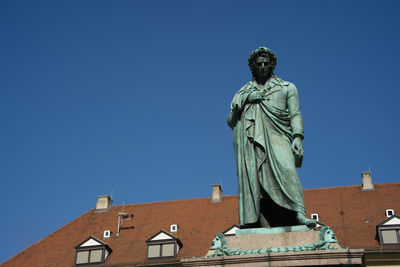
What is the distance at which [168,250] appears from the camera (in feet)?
105

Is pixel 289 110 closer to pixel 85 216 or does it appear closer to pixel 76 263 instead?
pixel 76 263

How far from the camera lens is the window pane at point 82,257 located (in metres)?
33.0

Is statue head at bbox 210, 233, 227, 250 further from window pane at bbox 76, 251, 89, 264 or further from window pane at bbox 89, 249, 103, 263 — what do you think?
window pane at bbox 76, 251, 89, 264

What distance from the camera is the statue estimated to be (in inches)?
331

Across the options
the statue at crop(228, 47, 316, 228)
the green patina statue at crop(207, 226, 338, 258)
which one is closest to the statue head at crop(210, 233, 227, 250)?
the green patina statue at crop(207, 226, 338, 258)

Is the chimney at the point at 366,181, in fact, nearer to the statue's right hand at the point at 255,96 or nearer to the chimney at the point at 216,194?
the chimney at the point at 216,194

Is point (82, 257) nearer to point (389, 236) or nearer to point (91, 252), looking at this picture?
point (91, 252)

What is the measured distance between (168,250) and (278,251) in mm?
25608

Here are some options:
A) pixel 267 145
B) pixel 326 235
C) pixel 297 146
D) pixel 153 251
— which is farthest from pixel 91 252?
pixel 326 235

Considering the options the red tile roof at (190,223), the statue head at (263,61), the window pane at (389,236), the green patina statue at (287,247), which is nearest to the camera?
the green patina statue at (287,247)

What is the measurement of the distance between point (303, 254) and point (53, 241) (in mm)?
32134

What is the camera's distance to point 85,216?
128ft

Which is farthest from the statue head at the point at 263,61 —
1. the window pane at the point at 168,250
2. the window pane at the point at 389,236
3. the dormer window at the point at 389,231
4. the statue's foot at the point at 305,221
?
the window pane at the point at 168,250

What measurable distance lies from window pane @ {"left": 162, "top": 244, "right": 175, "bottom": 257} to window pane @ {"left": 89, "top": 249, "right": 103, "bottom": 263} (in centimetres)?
402
